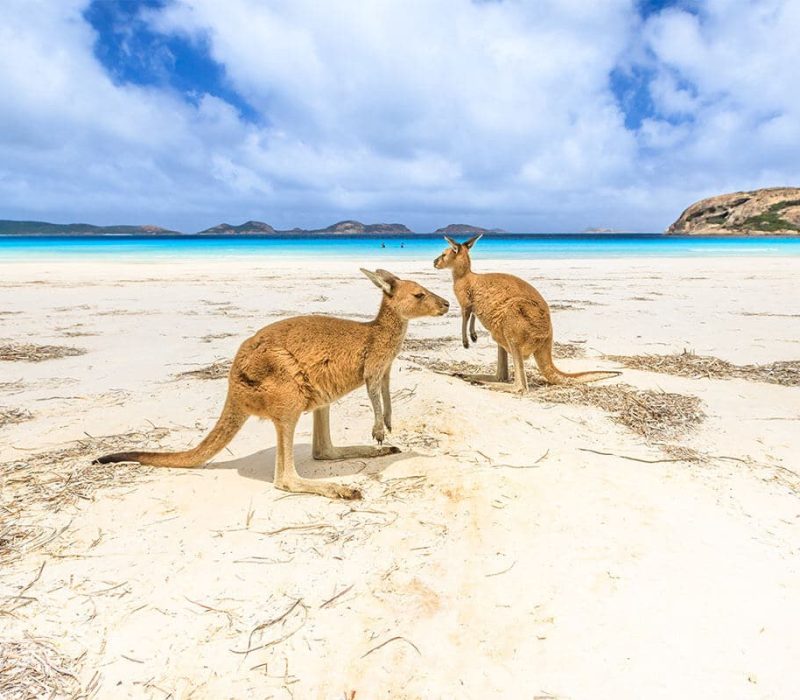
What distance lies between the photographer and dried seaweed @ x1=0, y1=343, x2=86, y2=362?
6.54 metres

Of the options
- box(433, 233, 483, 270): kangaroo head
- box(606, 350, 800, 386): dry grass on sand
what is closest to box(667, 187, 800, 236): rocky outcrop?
box(606, 350, 800, 386): dry grass on sand

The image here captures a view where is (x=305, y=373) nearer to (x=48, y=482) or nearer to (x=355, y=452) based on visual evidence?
(x=355, y=452)

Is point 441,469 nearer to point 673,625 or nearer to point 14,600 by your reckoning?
point 673,625

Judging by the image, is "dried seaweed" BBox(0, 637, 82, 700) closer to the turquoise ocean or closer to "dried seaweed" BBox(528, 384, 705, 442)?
"dried seaweed" BBox(528, 384, 705, 442)

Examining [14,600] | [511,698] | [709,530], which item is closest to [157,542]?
[14,600]

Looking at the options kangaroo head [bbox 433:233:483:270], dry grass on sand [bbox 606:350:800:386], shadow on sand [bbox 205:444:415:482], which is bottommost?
shadow on sand [bbox 205:444:415:482]

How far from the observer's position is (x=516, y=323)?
17.9ft

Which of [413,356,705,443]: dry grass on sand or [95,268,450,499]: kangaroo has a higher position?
[95,268,450,499]: kangaroo

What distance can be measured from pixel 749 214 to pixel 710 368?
8542 cm

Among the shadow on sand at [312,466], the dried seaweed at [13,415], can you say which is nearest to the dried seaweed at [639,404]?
the shadow on sand at [312,466]

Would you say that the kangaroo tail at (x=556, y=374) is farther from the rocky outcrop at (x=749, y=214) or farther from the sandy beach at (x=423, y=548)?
the rocky outcrop at (x=749, y=214)

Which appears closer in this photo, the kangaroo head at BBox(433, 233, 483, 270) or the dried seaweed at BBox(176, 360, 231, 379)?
the dried seaweed at BBox(176, 360, 231, 379)

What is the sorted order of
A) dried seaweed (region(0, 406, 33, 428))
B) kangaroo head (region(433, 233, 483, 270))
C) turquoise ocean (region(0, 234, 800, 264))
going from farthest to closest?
1. turquoise ocean (region(0, 234, 800, 264))
2. kangaroo head (region(433, 233, 483, 270))
3. dried seaweed (region(0, 406, 33, 428))

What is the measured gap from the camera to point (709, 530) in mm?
2812
